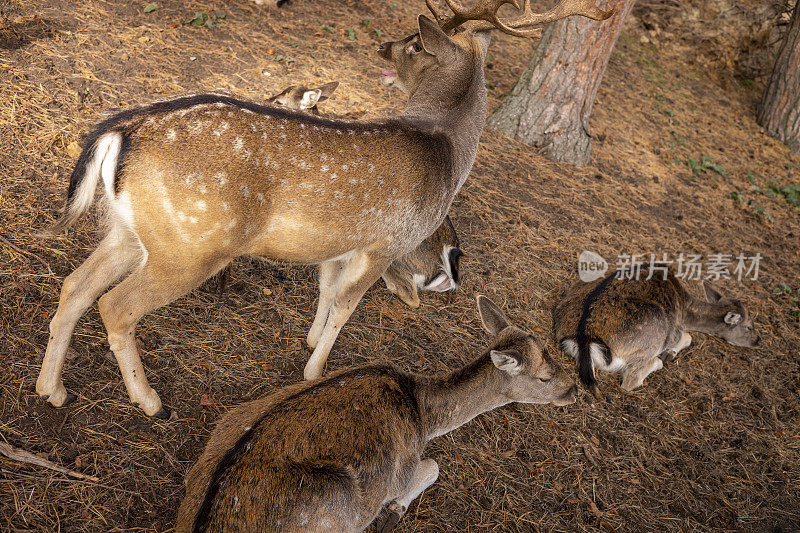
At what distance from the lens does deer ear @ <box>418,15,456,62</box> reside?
14.3 feet

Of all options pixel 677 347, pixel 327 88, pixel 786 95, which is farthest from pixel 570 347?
pixel 786 95

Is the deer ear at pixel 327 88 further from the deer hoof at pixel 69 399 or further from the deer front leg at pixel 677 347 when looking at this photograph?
the deer front leg at pixel 677 347

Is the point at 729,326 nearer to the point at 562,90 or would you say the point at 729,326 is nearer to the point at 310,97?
the point at 562,90

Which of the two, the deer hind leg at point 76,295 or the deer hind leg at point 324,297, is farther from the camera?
the deer hind leg at point 324,297

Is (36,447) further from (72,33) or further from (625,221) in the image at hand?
(625,221)

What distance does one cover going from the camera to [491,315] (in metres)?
3.88

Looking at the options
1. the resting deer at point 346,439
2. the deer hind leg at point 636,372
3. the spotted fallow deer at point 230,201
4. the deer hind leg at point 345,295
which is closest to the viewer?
the resting deer at point 346,439

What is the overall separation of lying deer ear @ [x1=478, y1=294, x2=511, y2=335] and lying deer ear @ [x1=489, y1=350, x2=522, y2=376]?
0.41 metres

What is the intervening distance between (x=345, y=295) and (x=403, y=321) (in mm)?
892

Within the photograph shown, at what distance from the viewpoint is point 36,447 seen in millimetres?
2912

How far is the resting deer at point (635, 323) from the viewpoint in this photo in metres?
4.71

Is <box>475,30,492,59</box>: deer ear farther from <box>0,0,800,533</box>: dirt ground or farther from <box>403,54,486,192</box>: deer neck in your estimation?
<box>0,0,800,533</box>: dirt ground

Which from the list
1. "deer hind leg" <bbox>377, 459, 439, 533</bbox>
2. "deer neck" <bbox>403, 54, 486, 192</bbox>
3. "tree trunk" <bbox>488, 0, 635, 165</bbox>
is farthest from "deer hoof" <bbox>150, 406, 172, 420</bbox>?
"tree trunk" <bbox>488, 0, 635, 165</bbox>

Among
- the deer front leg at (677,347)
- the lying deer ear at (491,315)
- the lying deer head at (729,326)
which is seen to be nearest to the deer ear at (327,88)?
the lying deer ear at (491,315)
